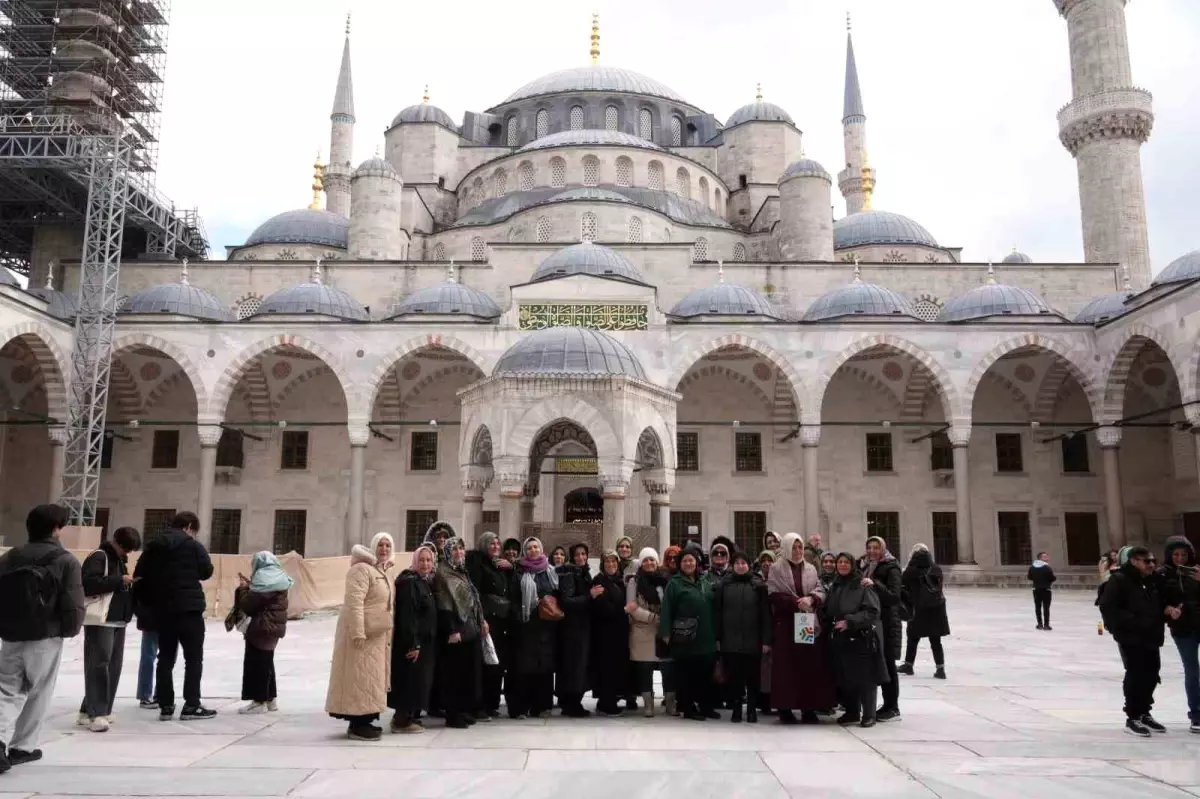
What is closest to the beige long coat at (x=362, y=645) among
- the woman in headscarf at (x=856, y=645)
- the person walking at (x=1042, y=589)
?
the woman in headscarf at (x=856, y=645)

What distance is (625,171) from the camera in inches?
1024

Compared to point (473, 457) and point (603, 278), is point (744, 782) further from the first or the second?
point (603, 278)

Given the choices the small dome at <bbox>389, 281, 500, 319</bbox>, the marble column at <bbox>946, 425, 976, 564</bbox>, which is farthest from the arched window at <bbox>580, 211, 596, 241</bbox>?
the marble column at <bbox>946, 425, 976, 564</bbox>

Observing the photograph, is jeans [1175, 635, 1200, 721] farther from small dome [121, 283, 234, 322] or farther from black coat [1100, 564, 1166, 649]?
small dome [121, 283, 234, 322]

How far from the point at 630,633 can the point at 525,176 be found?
22.3 meters

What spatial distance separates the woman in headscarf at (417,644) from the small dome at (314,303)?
51.9 feet

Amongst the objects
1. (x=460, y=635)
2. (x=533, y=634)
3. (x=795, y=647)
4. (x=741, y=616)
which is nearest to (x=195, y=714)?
(x=460, y=635)

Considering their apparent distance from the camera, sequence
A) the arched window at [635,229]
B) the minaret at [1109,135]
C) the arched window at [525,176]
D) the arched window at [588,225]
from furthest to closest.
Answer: the arched window at [525,176], the arched window at [635,229], the arched window at [588,225], the minaret at [1109,135]

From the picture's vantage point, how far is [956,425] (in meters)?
19.2

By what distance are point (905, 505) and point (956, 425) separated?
3.30m

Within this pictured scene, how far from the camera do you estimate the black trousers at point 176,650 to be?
5266 millimetres

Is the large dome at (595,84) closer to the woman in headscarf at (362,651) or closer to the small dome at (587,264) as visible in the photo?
the small dome at (587,264)

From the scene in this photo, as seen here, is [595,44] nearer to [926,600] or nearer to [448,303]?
[448,303]

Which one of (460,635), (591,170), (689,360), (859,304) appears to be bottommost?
(460,635)
